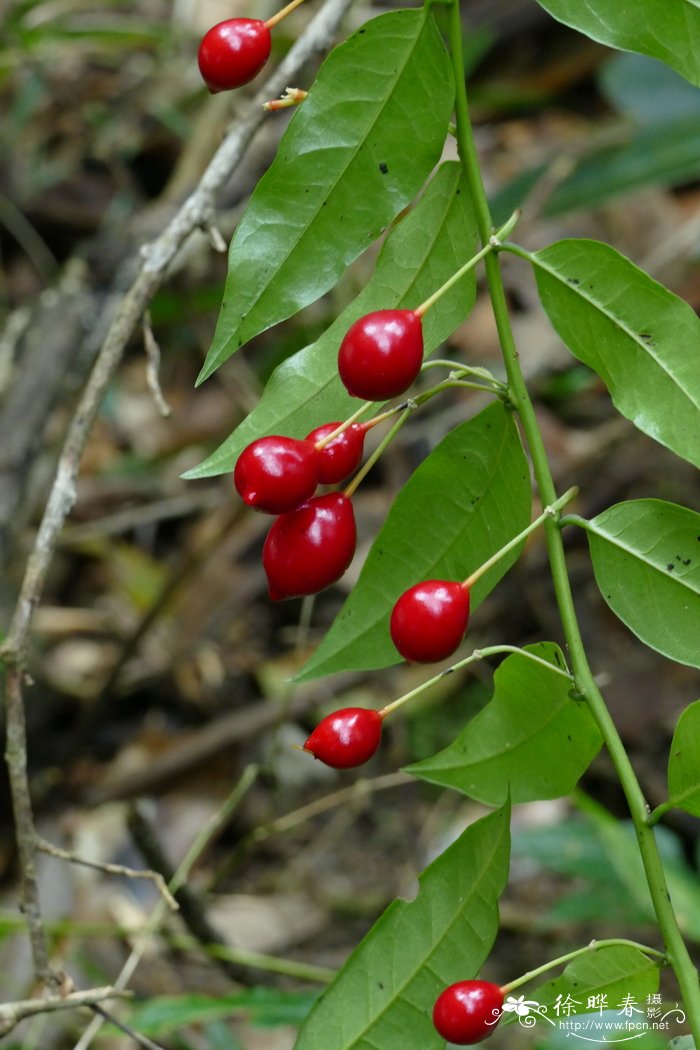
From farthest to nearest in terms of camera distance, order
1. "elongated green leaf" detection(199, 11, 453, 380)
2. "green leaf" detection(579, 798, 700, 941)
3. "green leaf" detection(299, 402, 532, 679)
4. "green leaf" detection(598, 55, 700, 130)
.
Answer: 1. "green leaf" detection(598, 55, 700, 130)
2. "green leaf" detection(579, 798, 700, 941)
3. "green leaf" detection(299, 402, 532, 679)
4. "elongated green leaf" detection(199, 11, 453, 380)


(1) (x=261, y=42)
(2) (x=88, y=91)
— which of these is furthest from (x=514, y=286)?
(1) (x=261, y=42)

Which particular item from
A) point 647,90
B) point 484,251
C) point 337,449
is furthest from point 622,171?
point 337,449

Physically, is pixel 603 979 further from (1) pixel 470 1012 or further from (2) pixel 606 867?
(2) pixel 606 867

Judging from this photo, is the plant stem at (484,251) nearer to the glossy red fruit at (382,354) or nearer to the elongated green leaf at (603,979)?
the glossy red fruit at (382,354)

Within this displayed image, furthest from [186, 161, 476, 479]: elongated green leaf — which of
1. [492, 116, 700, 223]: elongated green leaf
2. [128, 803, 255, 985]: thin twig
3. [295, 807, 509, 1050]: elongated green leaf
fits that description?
[492, 116, 700, 223]: elongated green leaf

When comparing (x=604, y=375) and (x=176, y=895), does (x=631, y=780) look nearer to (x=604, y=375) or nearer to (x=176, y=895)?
(x=604, y=375)

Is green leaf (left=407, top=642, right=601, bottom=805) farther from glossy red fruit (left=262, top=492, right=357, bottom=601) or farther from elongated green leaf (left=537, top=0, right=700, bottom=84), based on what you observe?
elongated green leaf (left=537, top=0, right=700, bottom=84)

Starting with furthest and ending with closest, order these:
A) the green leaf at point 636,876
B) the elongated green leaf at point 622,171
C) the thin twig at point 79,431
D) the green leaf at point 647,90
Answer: the green leaf at point 647,90
the elongated green leaf at point 622,171
the green leaf at point 636,876
the thin twig at point 79,431

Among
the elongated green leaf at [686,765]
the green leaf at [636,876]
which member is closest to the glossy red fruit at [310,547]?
the elongated green leaf at [686,765]
